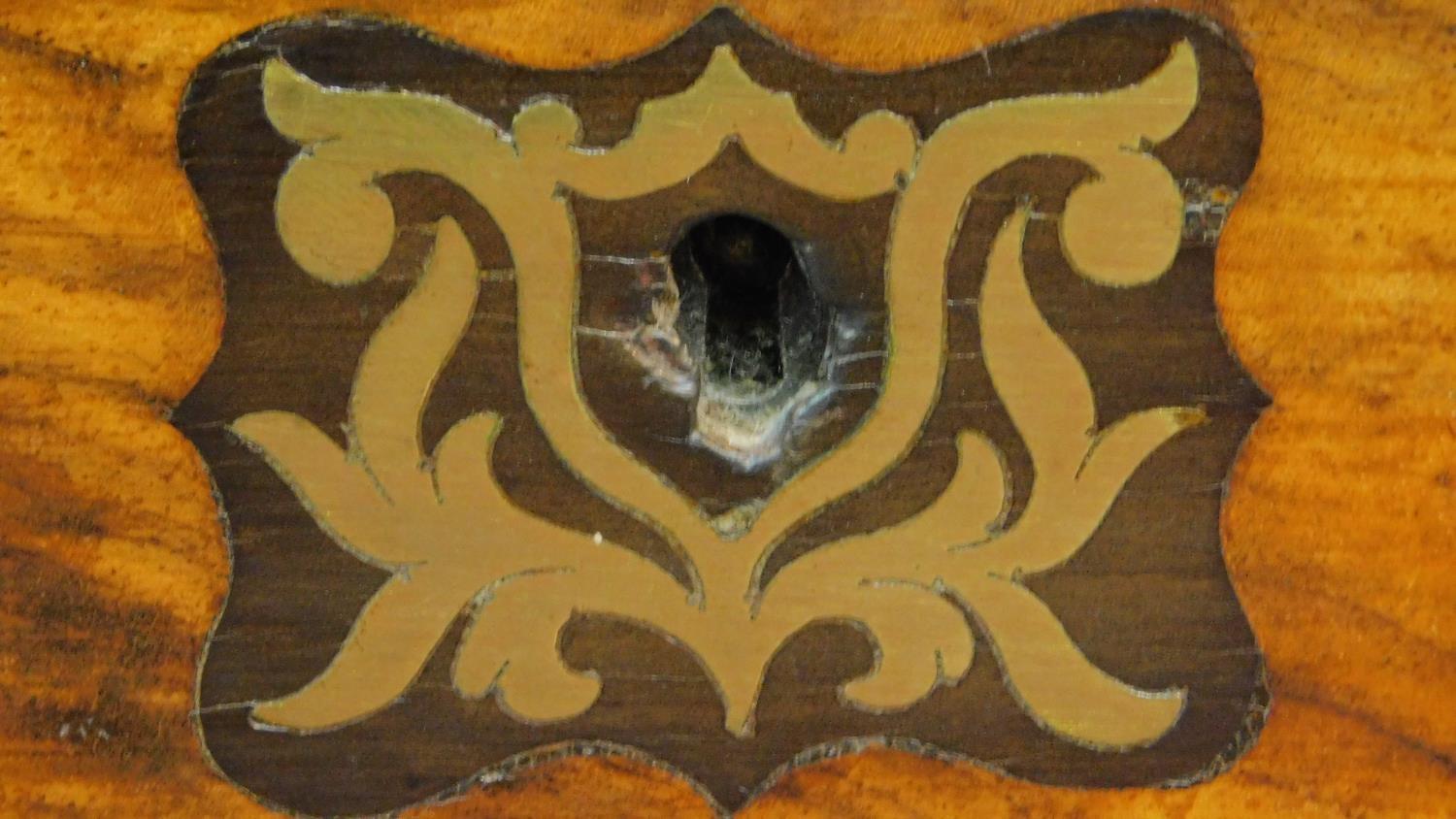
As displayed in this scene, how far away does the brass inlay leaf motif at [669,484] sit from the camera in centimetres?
52

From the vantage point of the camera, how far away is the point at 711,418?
575 millimetres

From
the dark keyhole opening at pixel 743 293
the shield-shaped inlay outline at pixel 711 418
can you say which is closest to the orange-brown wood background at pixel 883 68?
the shield-shaped inlay outline at pixel 711 418

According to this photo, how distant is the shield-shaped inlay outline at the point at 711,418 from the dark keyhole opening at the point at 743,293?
0.05 metres

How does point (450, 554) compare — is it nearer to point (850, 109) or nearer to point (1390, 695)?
point (850, 109)

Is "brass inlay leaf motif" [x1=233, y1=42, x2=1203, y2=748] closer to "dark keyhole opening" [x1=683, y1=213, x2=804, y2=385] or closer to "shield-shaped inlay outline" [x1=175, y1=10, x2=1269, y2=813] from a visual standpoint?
"shield-shaped inlay outline" [x1=175, y1=10, x2=1269, y2=813]

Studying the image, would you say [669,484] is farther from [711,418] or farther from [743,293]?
[743,293]

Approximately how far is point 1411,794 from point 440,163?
56cm

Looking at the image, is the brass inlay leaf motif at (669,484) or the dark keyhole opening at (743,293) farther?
the dark keyhole opening at (743,293)

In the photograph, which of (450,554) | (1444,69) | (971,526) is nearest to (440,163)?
(450,554)

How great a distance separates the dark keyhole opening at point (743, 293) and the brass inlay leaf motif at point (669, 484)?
0.34ft

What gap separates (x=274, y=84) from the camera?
515mm

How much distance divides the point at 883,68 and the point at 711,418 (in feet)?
0.59

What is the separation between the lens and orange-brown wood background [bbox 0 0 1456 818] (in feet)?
1.69

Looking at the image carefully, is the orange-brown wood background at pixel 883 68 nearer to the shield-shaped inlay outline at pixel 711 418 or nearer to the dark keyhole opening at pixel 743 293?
the shield-shaped inlay outline at pixel 711 418
